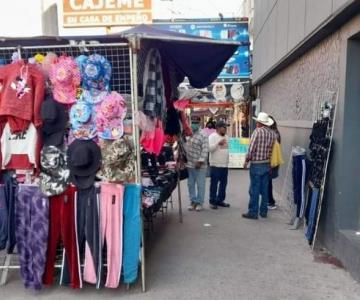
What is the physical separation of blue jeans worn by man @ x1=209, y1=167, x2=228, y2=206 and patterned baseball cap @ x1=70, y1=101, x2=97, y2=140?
453 cm

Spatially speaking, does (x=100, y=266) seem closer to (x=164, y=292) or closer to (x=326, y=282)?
(x=164, y=292)

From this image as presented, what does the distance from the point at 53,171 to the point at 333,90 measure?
3616 mm

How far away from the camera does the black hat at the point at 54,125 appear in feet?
13.3

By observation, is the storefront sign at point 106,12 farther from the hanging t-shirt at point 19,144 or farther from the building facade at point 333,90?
the hanging t-shirt at point 19,144

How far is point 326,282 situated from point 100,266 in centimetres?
239

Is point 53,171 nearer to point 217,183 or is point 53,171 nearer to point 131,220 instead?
point 131,220

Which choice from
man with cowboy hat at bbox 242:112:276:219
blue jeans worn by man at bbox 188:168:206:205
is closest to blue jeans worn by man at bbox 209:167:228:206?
blue jeans worn by man at bbox 188:168:206:205

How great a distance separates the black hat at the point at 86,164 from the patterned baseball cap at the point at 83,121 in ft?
0.23

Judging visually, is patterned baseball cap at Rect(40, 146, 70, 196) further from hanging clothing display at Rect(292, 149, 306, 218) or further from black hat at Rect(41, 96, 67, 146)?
hanging clothing display at Rect(292, 149, 306, 218)

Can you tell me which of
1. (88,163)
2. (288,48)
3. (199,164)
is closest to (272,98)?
(288,48)

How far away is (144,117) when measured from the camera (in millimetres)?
4391

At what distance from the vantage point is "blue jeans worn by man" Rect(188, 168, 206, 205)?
8016 mm

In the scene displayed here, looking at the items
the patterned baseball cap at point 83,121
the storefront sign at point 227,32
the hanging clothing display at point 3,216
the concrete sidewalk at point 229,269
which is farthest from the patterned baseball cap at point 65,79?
the storefront sign at point 227,32

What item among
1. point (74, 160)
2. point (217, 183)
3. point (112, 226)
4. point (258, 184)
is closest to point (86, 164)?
point (74, 160)
